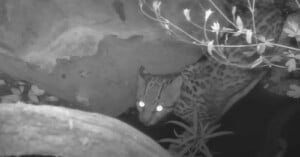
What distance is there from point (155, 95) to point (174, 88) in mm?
254

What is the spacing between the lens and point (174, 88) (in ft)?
13.5

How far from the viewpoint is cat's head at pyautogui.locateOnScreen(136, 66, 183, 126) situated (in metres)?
4.02

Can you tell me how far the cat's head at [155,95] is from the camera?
4016 mm

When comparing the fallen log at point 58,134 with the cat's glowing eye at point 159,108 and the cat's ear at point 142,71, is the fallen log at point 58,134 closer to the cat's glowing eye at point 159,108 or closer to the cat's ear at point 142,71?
the cat's ear at point 142,71

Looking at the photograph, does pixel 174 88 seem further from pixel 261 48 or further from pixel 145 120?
pixel 261 48

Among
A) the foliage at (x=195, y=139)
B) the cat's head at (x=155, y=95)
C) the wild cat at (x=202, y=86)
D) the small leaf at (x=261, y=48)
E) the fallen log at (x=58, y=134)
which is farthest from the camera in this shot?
the cat's head at (x=155, y=95)

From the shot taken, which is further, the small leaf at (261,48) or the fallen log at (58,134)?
the small leaf at (261,48)

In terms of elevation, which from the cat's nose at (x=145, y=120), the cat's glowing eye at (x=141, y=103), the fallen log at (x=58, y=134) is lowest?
the fallen log at (x=58, y=134)

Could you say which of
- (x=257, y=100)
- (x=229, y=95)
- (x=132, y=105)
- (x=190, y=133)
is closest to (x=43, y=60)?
(x=132, y=105)

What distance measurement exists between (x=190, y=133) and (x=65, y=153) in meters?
2.25

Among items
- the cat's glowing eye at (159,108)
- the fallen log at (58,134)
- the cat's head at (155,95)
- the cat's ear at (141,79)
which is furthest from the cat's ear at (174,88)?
the fallen log at (58,134)

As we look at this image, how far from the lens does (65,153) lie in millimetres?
1968

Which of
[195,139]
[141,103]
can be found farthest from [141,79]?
[195,139]

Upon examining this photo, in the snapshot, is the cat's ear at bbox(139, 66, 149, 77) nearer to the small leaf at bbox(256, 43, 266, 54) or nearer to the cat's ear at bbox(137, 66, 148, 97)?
the cat's ear at bbox(137, 66, 148, 97)
